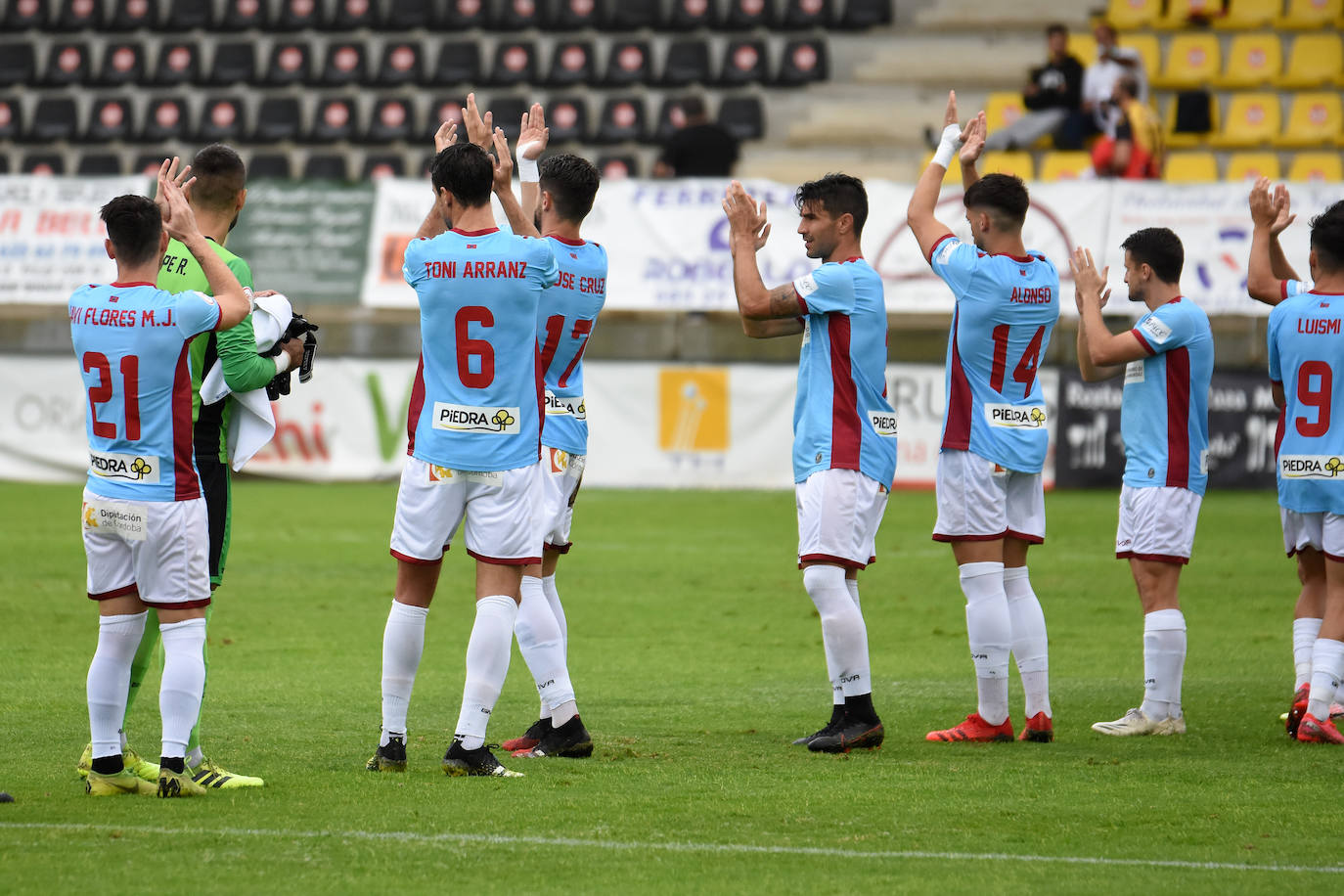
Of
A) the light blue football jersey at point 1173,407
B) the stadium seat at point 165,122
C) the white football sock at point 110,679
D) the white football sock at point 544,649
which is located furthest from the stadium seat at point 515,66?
the white football sock at point 110,679

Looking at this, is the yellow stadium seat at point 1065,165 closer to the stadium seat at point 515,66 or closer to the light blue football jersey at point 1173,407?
the stadium seat at point 515,66

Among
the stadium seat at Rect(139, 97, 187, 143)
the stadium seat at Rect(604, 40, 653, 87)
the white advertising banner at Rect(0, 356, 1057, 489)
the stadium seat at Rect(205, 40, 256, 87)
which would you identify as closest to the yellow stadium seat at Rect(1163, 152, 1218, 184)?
the white advertising banner at Rect(0, 356, 1057, 489)

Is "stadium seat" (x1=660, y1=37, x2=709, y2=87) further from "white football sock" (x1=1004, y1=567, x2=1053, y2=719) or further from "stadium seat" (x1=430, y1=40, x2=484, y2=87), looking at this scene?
"white football sock" (x1=1004, y1=567, x2=1053, y2=719)

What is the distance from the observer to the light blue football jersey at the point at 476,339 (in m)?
6.13

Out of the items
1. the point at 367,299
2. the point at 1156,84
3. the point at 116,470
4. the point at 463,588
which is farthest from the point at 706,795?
the point at 1156,84

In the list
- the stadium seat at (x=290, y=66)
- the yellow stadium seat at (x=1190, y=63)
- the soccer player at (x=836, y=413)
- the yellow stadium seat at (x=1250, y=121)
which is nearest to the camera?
the soccer player at (x=836, y=413)

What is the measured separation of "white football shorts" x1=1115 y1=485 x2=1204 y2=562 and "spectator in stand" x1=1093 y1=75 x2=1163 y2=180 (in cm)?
1277

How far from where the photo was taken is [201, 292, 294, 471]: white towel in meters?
6.14

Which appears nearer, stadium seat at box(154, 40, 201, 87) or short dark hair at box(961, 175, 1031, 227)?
short dark hair at box(961, 175, 1031, 227)

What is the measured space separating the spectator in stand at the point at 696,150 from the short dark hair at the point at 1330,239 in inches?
520

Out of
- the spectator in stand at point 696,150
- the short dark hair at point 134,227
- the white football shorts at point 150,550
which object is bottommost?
the white football shorts at point 150,550

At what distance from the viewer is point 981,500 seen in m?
7.25

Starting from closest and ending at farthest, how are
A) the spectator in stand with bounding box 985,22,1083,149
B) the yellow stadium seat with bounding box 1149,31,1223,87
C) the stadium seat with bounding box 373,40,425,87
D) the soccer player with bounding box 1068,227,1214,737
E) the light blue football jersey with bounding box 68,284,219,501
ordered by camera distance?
the light blue football jersey with bounding box 68,284,219,501 < the soccer player with bounding box 1068,227,1214,737 < the spectator in stand with bounding box 985,22,1083,149 < the yellow stadium seat with bounding box 1149,31,1223,87 < the stadium seat with bounding box 373,40,425,87

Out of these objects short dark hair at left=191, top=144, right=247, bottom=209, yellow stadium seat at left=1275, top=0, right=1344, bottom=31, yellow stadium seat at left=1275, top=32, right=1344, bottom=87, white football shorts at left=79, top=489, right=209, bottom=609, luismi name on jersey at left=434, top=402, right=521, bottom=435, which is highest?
yellow stadium seat at left=1275, top=0, right=1344, bottom=31
